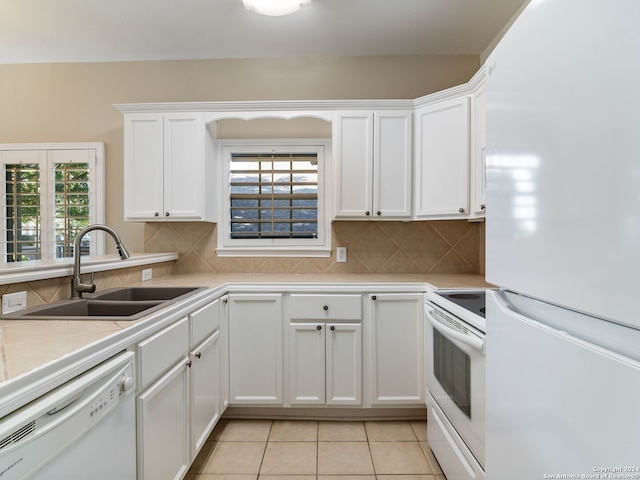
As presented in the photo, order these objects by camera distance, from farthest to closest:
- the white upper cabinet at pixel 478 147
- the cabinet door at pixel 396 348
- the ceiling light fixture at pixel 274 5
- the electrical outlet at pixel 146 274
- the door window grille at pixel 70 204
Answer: the door window grille at pixel 70 204
the electrical outlet at pixel 146 274
the cabinet door at pixel 396 348
the white upper cabinet at pixel 478 147
the ceiling light fixture at pixel 274 5

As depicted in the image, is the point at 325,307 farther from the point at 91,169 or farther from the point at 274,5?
the point at 91,169

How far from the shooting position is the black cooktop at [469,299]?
4.72ft

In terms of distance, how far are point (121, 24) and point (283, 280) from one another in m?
2.18

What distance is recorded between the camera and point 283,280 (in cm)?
225

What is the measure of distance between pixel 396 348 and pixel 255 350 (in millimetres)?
928

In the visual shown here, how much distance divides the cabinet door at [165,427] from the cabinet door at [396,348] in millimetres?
1159

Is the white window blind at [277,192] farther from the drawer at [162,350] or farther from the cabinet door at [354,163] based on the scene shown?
the drawer at [162,350]

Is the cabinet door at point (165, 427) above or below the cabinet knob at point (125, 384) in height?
below

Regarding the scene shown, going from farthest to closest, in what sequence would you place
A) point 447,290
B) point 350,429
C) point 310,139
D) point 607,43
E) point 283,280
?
point 310,139 → point 283,280 → point 350,429 → point 447,290 → point 607,43

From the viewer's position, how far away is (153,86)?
282cm

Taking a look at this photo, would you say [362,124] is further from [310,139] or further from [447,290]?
[447,290]

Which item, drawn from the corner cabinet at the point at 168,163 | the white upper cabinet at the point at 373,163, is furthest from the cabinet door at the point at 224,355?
the white upper cabinet at the point at 373,163

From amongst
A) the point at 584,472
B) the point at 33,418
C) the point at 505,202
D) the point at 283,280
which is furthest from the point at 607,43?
the point at 283,280

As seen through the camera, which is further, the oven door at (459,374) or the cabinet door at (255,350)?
the cabinet door at (255,350)
